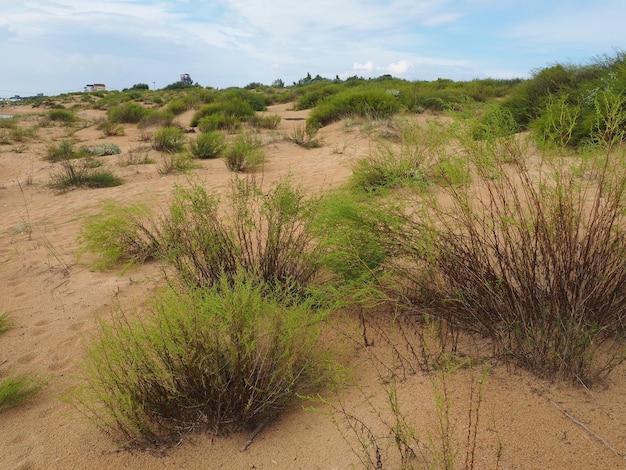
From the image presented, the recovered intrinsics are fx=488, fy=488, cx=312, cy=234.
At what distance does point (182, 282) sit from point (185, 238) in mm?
461

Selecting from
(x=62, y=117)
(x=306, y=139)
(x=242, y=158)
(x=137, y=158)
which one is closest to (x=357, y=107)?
(x=306, y=139)

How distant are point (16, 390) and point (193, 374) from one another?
51.2 inches

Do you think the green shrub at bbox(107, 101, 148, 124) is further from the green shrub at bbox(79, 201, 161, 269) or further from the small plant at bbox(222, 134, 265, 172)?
the green shrub at bbox(79, 201, 161, 269)

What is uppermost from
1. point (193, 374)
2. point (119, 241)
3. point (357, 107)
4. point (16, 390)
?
point (357, 107)

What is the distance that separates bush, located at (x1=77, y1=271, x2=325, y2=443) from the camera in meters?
2.54

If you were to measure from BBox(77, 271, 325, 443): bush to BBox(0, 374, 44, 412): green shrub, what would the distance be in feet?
2.07

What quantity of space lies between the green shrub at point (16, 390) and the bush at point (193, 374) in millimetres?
631

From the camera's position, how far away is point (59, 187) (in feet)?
30.7

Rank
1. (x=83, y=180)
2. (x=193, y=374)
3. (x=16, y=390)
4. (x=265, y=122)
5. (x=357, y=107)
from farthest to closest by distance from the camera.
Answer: (x=265, y=122) < (x=357, y=107) < (x=83, y=180) < (x=16, y=390) < (x=193, y=374)

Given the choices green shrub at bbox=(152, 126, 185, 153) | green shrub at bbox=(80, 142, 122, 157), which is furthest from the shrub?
green shrub at bbox=(80, 142, 122, 157)

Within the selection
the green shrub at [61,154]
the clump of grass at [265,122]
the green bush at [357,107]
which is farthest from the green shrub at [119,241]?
the clump of grass at [265,122]

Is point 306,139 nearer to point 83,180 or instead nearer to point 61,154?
point 83,180

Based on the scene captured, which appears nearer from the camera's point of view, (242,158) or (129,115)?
(242,158)

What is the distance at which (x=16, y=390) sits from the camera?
3020 mm
